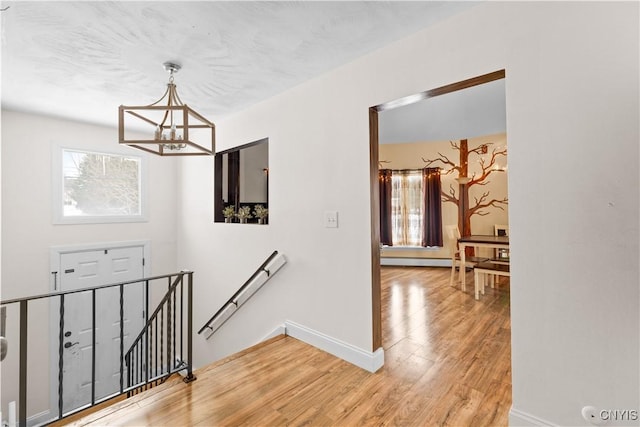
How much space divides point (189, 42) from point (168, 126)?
140 centimetres

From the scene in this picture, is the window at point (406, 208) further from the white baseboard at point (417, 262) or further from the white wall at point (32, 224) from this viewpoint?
the white wall at point (32, 224)

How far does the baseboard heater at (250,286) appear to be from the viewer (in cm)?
315

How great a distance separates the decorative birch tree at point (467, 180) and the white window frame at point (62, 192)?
5707 mm

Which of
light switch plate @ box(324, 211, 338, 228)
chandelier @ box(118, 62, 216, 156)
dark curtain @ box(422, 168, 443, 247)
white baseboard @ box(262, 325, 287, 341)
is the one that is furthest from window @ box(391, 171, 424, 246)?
light switch plate @ box(324, 211, 338, 228)

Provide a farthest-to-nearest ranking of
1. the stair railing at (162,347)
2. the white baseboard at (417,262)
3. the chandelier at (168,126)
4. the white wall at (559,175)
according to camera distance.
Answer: the white baseboard at (417,262) → the stair railing at (162,347) → the chandelier at (168,126) → the white wall at (559,175)

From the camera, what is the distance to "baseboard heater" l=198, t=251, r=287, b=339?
124 inches

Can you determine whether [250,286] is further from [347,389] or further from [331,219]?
[347,389]

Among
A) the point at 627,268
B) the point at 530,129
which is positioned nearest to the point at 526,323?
the point at 627,268

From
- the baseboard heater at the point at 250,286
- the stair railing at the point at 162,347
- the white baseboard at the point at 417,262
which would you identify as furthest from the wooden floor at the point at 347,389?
the white baseboard at the point at 417,262

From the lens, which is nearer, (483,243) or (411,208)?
(483,243)

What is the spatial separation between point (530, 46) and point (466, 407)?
2.13 m

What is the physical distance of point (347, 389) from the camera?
2.12 meters

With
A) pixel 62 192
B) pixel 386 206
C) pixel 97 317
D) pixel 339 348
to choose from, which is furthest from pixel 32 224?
pixel 386 206

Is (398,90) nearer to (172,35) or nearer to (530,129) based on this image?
(530,129)
